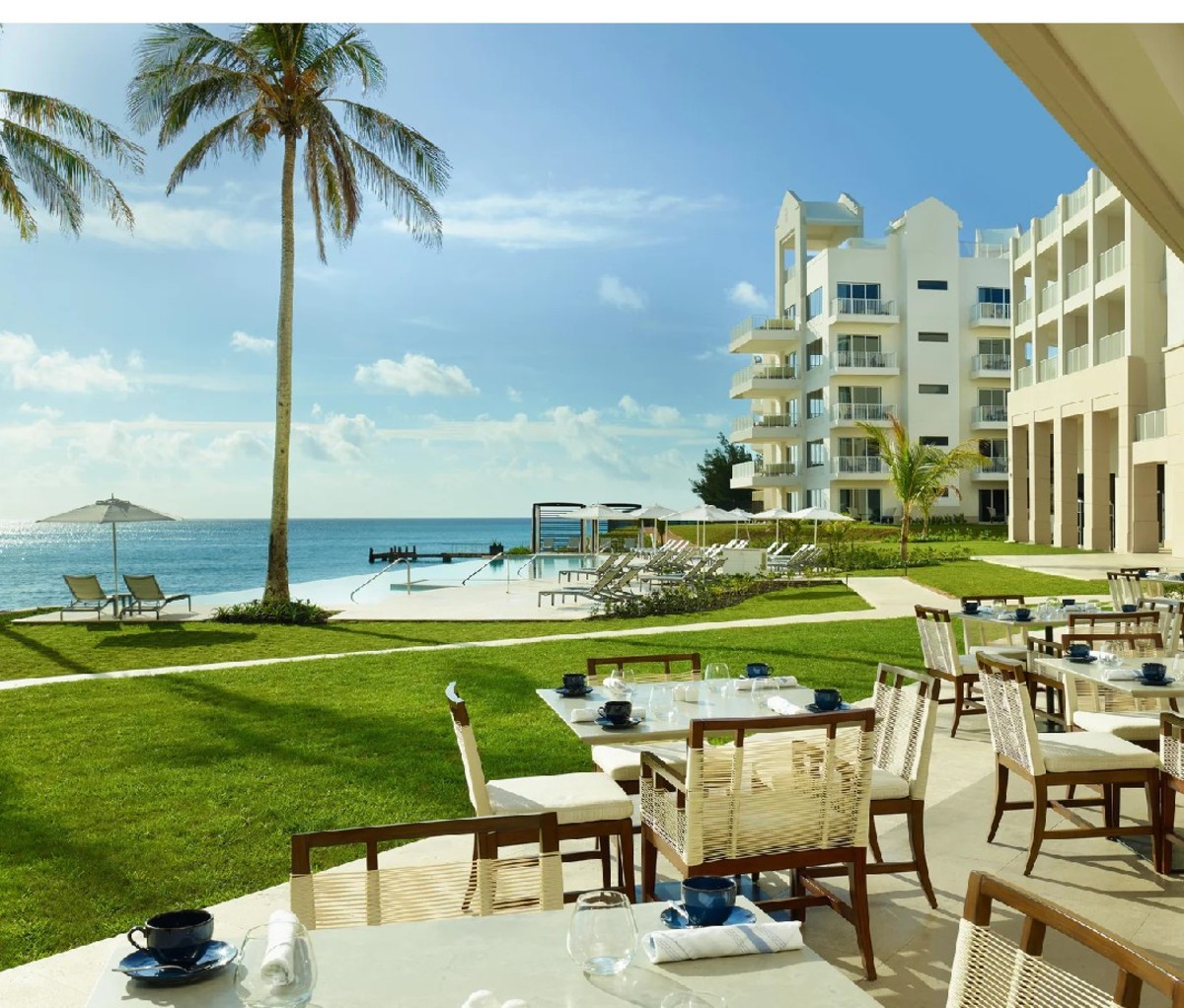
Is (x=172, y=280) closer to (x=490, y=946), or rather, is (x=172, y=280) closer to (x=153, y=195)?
(x=153, y=195)

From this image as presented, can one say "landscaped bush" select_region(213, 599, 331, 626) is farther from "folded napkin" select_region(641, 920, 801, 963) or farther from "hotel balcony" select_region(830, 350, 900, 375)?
"hotel balcony" select_region(830, 350, 900, 375)

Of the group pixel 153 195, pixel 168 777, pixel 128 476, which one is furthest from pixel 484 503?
pixel 168 777

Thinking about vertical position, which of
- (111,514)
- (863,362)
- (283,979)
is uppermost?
(863,362)

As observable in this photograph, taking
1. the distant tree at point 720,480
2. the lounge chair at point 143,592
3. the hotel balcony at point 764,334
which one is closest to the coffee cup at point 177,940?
the lounge chair at point 143,592

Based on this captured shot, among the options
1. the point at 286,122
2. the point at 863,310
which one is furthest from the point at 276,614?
the point at 863,310

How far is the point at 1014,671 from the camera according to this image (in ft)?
18.0

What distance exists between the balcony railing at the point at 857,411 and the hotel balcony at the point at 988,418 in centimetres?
466

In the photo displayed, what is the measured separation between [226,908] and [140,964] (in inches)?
121

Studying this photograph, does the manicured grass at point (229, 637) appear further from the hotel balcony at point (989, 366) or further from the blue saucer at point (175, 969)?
the hotel balcony at point (989, 366)

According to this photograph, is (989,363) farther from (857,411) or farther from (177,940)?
(177,940)

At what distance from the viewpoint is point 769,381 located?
173 ft

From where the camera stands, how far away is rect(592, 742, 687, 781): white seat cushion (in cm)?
551

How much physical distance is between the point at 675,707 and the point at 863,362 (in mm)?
45584

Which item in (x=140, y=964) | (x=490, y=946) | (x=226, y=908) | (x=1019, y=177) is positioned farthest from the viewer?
(x=1019, y=177)
